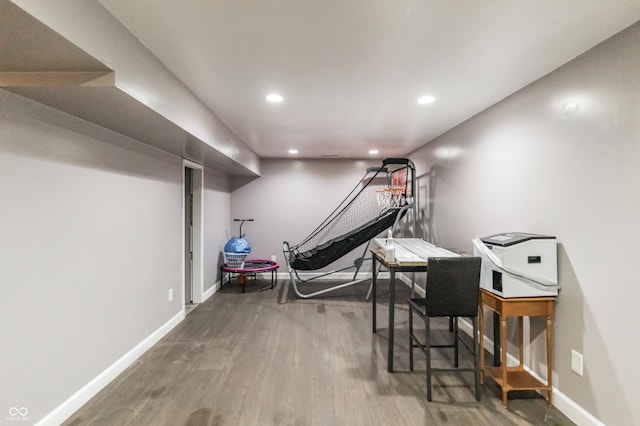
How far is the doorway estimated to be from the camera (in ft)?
→ 14.1

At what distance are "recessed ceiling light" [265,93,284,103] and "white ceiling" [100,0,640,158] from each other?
64mm

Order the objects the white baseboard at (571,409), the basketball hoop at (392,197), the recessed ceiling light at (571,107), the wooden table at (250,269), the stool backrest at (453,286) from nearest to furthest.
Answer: the white baseboard at (571,409)
the recessed ceiling light at (571,107)
the stool backrest at (453,286)
the basketball hoop at (392,197)
the wooden table at (250,269)

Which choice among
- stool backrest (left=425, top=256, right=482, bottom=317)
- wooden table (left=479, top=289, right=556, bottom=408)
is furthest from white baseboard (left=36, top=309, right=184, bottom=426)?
wooden table (left=479, top=289, right=556, bottom=408)

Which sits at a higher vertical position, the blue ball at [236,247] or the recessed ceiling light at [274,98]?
the recessed ceiling light at [274,98]

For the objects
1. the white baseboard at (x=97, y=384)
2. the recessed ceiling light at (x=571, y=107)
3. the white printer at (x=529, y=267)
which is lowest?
the white baseboard at (x=97, y=384)

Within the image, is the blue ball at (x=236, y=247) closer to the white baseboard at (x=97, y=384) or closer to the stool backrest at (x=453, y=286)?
the white baseboard at (x=97, y=384)

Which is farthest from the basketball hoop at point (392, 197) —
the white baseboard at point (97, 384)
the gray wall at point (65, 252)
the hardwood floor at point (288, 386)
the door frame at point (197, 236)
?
the white baseboard at point (97, 384)

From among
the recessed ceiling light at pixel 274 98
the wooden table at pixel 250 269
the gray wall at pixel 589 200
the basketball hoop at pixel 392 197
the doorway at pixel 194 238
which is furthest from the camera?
the wooden table at pixel 250 269

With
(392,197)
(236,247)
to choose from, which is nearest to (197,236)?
(236,247)

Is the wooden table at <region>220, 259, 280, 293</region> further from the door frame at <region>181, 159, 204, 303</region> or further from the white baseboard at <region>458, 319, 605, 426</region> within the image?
the white baseboard at <region>458, 319, 605, 426</region>

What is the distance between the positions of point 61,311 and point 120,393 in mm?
811

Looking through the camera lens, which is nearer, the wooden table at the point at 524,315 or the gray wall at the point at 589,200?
the gray wall at the point at 589,200

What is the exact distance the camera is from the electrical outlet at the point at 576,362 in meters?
1.87

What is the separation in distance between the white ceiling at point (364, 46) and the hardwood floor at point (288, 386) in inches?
95.7
